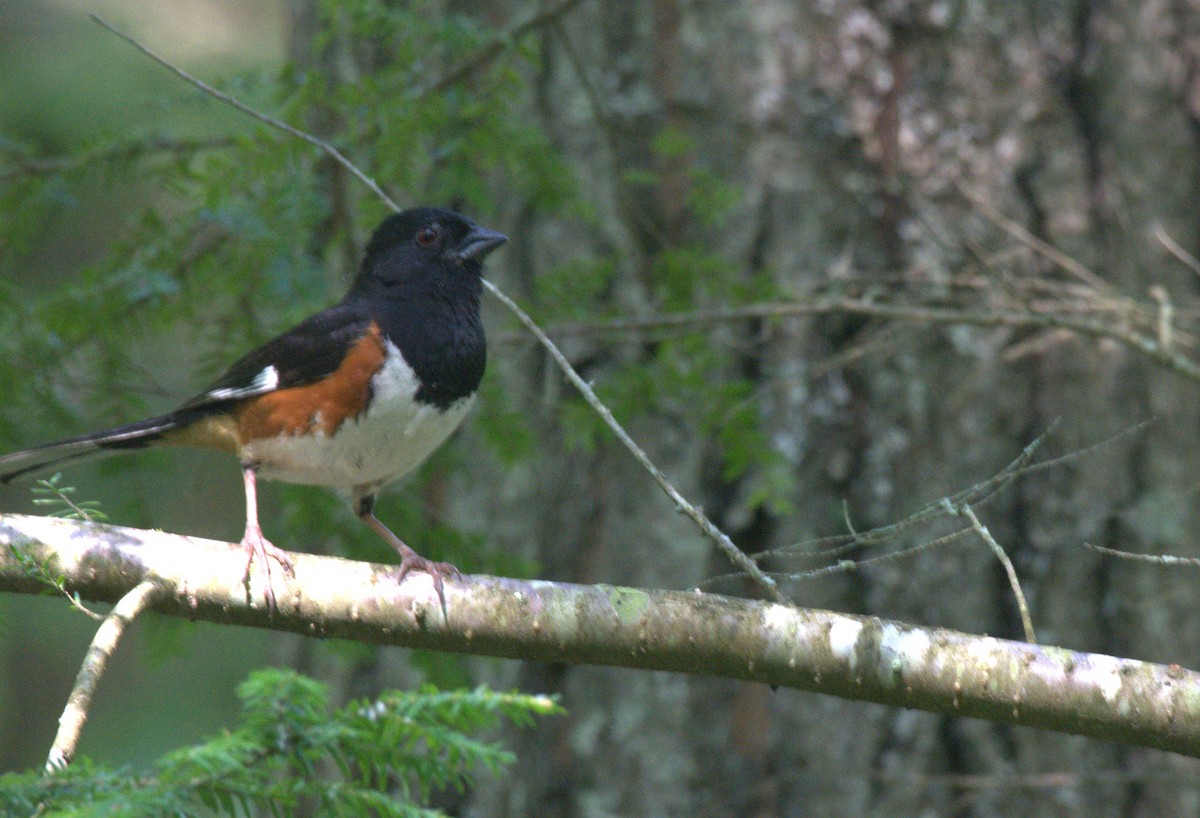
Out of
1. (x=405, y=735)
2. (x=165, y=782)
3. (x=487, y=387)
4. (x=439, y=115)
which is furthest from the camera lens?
(x=487, y=387)

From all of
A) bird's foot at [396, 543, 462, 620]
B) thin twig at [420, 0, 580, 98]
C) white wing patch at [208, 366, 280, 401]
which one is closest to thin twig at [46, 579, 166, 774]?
bird's foot at [396, 543, 462, 620]

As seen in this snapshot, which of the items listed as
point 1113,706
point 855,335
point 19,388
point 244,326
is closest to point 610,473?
point 855,335

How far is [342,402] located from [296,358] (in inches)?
7.7

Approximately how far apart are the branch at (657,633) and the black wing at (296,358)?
2.83 ft

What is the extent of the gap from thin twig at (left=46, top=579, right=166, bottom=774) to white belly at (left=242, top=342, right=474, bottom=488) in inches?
36.8

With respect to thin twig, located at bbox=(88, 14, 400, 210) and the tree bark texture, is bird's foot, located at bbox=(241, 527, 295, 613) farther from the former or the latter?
the tree bark texture

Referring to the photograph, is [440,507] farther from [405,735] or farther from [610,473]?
[405,735]

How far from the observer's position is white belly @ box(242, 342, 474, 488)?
10.0ft

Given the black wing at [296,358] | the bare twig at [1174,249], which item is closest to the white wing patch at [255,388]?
the black wing at [296,358]

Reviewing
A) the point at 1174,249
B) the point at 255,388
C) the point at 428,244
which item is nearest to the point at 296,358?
the point at 255,388

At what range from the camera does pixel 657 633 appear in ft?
7.33

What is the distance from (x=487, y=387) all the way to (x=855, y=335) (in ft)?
4.49

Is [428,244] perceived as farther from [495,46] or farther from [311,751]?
[311,751]

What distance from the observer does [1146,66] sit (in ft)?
13.7
